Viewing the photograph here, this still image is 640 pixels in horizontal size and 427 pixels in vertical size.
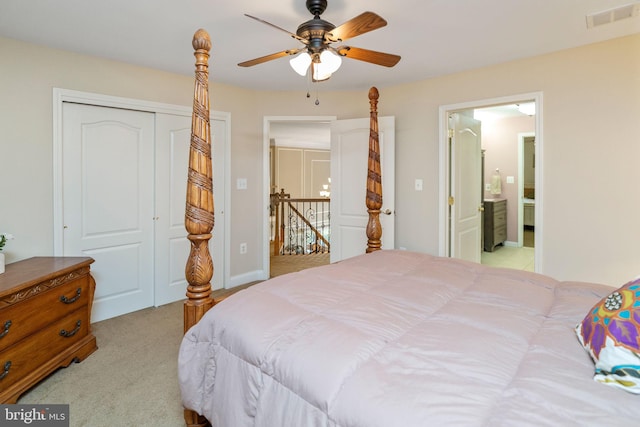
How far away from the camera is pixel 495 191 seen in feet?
20.9

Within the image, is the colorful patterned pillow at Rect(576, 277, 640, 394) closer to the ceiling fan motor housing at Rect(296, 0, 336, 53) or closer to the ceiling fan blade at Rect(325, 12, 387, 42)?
the ceiling fan blade at Rect(325, 12, 387, 42)

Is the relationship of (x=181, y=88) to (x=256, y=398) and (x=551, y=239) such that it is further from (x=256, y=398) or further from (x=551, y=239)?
(x=551, y=239)

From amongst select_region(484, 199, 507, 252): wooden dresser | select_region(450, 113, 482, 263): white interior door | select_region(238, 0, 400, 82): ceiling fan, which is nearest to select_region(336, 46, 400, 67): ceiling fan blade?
select_region(238, 0, 400, 82): ceiling fan

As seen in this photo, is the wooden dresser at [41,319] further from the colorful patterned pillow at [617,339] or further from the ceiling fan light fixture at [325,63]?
the colorful patterned pillow at [617,339]

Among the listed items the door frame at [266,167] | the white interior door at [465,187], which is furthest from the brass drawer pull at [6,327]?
the white interior door at [465,187]

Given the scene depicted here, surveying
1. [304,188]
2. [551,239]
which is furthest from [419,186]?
[304,188]

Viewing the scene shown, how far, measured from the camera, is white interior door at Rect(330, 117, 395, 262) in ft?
12.3

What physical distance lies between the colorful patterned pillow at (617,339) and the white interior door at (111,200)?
3403 mm

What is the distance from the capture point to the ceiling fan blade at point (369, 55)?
2039 mm

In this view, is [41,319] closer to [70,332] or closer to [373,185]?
[70,332]

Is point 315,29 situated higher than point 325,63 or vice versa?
point 315,29

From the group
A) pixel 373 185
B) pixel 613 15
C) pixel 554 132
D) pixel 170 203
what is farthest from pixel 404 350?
pixel 170 203

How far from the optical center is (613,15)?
7.36ft

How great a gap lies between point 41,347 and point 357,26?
2.60 m
